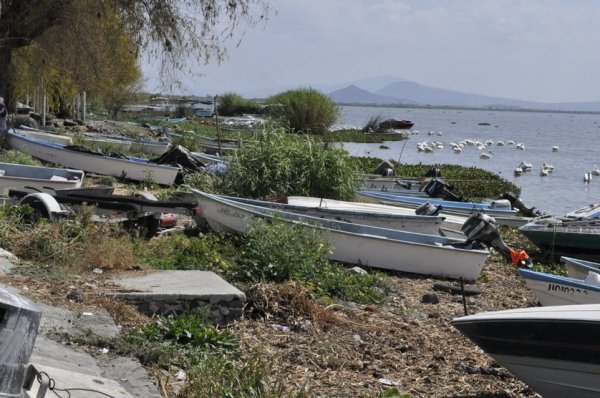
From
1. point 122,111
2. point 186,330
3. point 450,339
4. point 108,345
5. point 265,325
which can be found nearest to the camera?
point 108,345

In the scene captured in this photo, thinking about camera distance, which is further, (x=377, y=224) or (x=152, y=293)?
(x=377, y=224)

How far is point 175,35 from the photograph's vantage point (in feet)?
63.9

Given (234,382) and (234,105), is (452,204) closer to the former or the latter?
(234,382)

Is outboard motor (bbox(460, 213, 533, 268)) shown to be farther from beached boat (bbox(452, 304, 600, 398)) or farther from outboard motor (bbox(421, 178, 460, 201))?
outboard motor (bbox(421, 178, 460, 201))

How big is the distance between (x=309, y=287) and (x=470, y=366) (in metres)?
2.32

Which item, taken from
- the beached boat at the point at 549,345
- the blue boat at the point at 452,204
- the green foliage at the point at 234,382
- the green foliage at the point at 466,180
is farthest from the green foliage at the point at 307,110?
the green foliage at the point at 234,382

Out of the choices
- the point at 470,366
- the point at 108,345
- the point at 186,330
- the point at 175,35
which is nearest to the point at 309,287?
the point at 470,366

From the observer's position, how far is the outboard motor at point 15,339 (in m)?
4.32

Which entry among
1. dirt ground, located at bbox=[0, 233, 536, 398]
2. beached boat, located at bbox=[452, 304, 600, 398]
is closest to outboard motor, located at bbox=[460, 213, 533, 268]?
dirt ground, located at bbox=[0, 233, 536, 398]

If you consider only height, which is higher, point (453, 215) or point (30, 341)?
point (30, 341)

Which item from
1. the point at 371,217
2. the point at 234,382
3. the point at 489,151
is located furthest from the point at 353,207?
the point at 489,151

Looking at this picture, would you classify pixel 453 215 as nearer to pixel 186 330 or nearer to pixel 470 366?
pixel 470 366

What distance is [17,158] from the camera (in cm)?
2039

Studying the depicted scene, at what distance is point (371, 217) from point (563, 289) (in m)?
4.47
